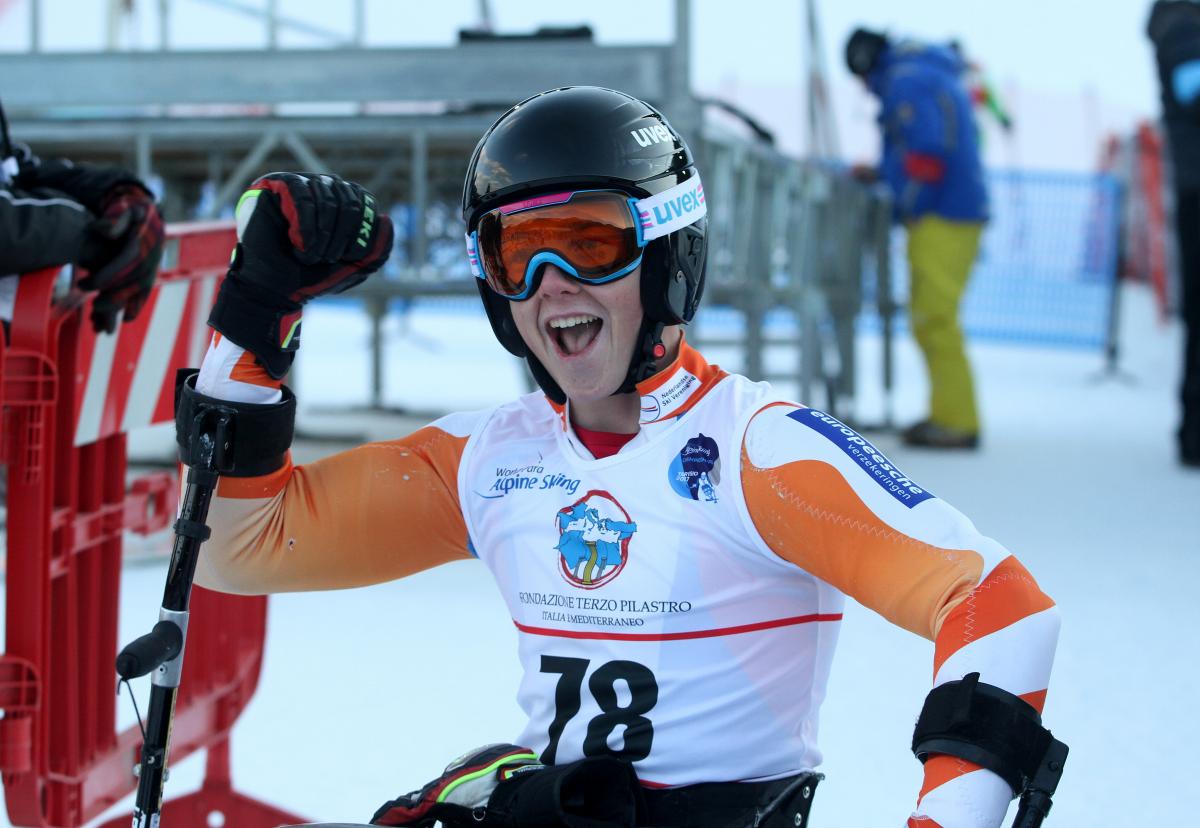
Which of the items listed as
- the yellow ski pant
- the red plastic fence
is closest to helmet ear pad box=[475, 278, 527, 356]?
the red plastic fence

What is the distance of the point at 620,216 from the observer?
2133 mm

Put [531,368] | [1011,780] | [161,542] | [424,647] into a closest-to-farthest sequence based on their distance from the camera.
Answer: [1011,780], [531,368], [424,647], [161,542]

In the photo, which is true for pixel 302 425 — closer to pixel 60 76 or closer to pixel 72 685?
pixel 60 76

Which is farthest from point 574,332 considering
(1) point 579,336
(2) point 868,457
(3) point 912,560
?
(3) point 912,560

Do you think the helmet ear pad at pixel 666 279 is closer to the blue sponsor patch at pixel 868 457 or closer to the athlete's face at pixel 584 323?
the athlete's face at pixel 584 323

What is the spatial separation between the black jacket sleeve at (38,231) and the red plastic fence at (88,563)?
51mm

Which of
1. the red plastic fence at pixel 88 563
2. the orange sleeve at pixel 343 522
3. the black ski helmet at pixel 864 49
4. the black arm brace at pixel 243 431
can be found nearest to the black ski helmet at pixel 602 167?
the orange sleeve at pixel 343 522

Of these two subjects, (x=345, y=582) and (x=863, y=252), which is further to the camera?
(x=863, y=252)

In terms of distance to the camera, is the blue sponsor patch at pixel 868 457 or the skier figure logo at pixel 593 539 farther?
the skier figure logo at pixel 593 539

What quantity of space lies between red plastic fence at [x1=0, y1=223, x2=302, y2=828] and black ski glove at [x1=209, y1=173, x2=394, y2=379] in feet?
2.13

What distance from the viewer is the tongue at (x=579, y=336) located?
219 centimetres

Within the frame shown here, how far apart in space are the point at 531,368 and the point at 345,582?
469mm

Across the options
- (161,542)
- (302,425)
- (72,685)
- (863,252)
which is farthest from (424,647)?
(863,252)

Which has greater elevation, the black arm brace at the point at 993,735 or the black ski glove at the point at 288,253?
the black ski glove at the point at 288,253
